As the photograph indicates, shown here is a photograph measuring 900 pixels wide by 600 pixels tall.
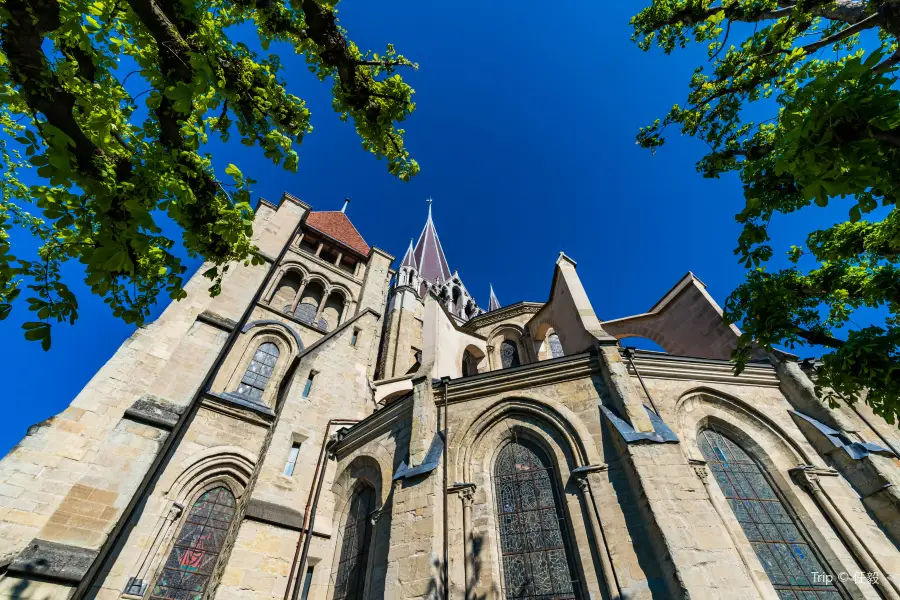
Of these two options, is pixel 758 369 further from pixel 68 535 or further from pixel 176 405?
pixel 68 535

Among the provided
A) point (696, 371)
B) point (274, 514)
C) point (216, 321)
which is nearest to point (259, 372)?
point (216, 321)

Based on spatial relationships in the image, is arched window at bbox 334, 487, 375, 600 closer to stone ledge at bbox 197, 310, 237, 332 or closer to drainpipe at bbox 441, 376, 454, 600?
drainpipe at bbox 441, 376, 454, 600

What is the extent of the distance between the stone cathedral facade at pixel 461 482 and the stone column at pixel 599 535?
0.09 ft

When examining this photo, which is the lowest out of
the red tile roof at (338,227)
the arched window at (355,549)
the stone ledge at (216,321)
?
the arched window at (355,549)

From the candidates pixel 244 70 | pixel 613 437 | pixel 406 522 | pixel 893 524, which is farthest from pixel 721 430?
pixel 244 70

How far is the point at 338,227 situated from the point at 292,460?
643 inches

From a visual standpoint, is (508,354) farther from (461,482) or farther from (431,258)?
(431,258)

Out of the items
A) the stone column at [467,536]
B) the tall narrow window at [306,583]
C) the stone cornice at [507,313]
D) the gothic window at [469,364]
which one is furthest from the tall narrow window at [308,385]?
the stone cornice at [507,313]

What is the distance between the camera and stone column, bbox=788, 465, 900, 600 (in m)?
5.72

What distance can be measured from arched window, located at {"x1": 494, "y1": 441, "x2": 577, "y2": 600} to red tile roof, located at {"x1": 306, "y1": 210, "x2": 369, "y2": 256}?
48.5 feet

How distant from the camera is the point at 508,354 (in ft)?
56.0

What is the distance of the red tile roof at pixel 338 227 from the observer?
20861 millimetres

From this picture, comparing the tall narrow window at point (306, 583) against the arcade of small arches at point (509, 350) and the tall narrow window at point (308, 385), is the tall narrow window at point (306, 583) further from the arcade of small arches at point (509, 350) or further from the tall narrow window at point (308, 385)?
the arcade of small arches at point (509, 350)

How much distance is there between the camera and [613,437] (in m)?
6.48
